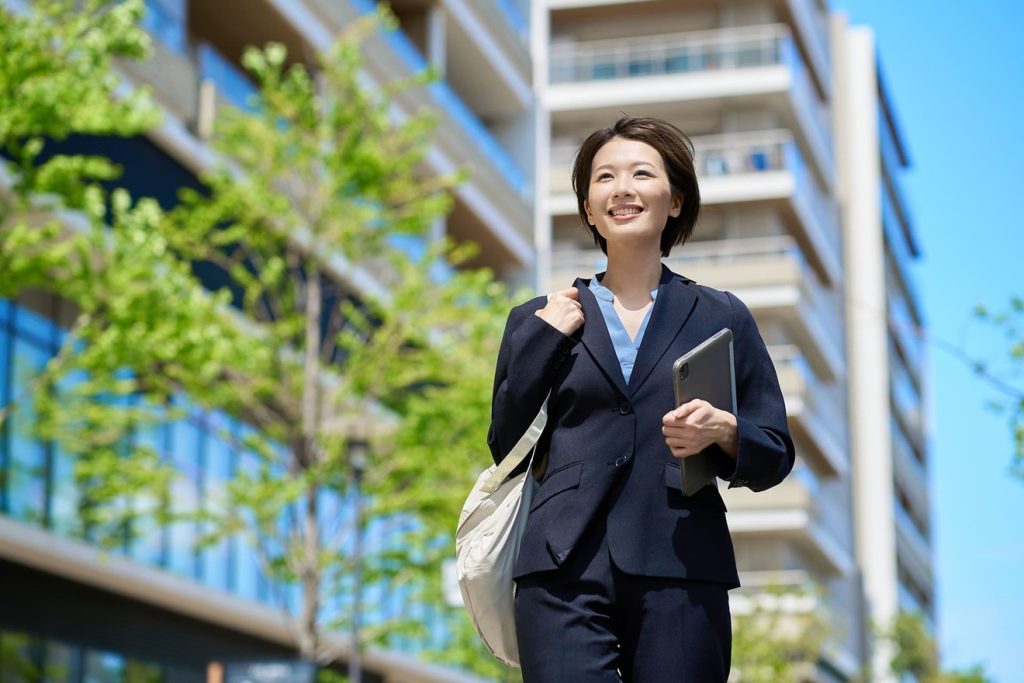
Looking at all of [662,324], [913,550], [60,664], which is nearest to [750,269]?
[60,664]

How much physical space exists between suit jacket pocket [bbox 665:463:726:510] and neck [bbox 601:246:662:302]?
0.50 m

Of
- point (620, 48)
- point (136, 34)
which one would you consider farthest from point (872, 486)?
point (136, 34)

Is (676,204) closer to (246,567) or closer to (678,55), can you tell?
(246,567)

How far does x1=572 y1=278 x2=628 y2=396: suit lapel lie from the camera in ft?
12.6

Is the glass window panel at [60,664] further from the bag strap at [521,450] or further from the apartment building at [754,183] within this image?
the bag strap at [521,450]

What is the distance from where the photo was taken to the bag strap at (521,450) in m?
3.85

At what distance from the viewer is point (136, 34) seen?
14.1 m

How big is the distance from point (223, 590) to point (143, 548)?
271cm

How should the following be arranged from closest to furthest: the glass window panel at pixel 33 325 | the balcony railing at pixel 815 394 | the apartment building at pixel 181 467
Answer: the apartment building at pixel 181 467 → the glass window panel at pixel 33 325 → the balcony railing at pixel 815 394

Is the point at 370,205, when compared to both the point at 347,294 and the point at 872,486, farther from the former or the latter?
the point at 872,486

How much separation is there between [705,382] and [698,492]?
0.89 ft

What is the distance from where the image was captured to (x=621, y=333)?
3.95 m

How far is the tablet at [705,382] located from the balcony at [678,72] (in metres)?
44.3

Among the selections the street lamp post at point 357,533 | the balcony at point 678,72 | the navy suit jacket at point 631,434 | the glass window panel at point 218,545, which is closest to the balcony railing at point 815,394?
the balcony at point 678,72
